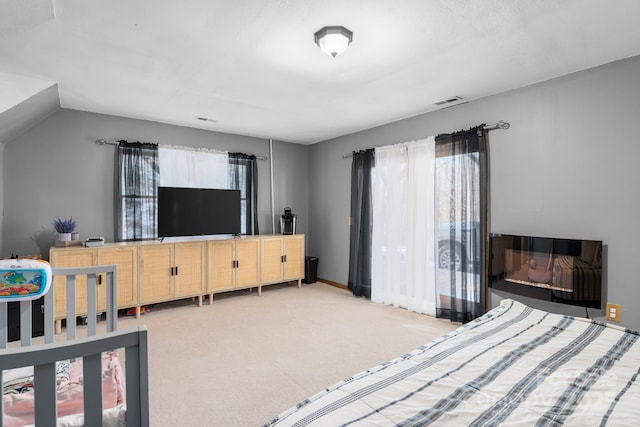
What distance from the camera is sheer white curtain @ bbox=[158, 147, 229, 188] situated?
4.71m

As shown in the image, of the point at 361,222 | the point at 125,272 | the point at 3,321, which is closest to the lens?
the point at 3,321

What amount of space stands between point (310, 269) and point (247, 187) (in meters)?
1.82

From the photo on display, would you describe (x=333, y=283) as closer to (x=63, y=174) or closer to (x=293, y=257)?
(x=293, y=257)

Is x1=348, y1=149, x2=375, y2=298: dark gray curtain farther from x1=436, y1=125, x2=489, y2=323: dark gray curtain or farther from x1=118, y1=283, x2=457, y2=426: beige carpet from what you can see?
x1=436, y1=125, x2=489, y2=323: dark gray curtain

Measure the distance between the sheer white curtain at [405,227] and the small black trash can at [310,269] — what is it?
138cm

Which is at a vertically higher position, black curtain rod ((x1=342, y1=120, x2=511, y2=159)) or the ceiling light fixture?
the ceiling light fixture

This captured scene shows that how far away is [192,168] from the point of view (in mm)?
4926

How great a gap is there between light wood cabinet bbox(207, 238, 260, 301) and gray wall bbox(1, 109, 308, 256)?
4.50 feet

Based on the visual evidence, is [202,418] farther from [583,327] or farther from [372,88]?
[372,88]

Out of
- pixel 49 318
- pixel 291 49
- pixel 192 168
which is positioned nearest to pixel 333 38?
pixel 291 49

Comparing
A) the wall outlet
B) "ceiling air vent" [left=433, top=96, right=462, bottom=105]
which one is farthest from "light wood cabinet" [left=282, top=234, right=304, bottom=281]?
the wall outlet

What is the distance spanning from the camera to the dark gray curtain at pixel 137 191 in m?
4.34

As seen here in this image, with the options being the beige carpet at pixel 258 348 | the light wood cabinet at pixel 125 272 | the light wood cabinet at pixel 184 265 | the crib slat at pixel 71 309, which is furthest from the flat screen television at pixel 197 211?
the crib slat at pixel 71 309

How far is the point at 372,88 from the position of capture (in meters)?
3.34
